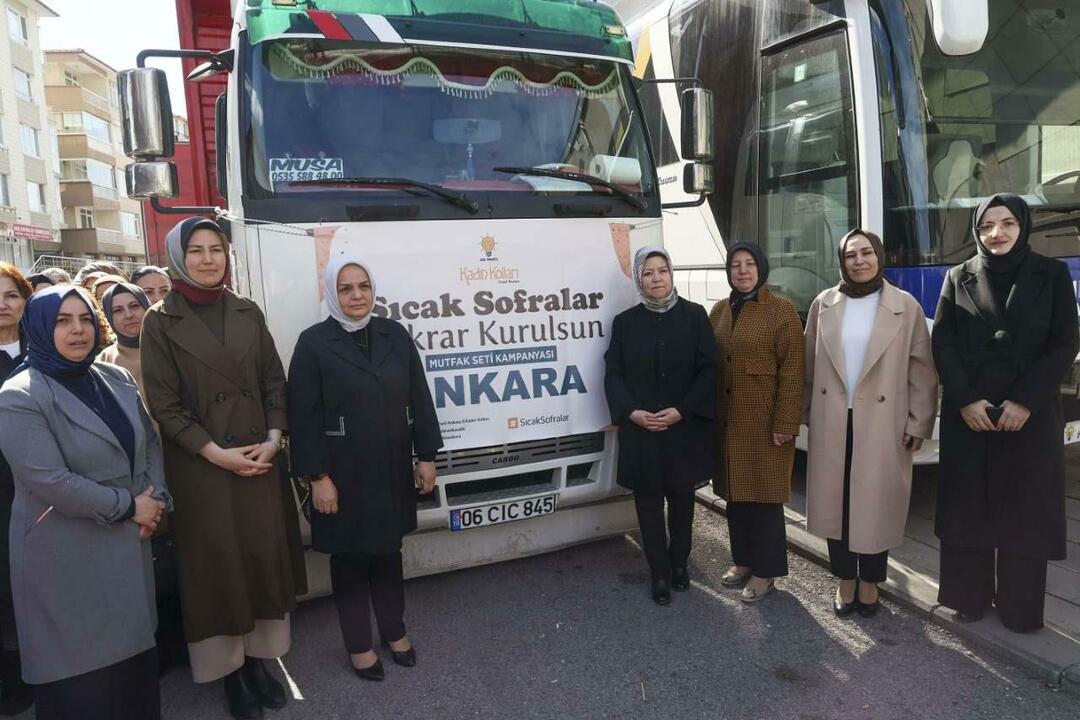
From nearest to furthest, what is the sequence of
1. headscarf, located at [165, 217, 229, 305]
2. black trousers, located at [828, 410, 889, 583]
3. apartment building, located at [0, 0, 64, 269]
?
1. headscarf, located at [165, 217, 229, 305]
2. black trousers, located at [828, 410, 889, 583]
3. apartment building, located at [0, 0, 64, 269]

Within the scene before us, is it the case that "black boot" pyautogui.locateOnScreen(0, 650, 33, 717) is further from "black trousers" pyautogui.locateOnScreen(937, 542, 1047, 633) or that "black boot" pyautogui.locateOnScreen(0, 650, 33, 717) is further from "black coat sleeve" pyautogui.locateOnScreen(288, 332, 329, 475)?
"black trousers" pyautogui.locateOnScreen(937, 542, 1047, 633)

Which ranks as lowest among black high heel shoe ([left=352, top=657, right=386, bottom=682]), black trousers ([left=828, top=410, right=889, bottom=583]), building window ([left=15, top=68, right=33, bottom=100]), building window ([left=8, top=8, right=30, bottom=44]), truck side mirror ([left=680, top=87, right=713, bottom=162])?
black high heel shoe ([left=352, top=657, right=386, bottom=682])

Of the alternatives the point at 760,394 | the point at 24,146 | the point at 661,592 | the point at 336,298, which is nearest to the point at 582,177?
the point at 760,394

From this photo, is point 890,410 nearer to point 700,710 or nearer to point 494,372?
point 700,710

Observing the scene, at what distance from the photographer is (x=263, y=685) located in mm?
3113

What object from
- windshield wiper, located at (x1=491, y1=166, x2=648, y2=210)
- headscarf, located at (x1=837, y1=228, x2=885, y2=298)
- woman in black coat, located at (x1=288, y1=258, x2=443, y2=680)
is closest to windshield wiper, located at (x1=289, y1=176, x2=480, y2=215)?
windshield wiper, located at (x1=491, y1=166, x2=648, y2=210)

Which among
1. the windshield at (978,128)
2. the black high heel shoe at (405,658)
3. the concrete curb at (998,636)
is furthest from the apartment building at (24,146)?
the concrete curb at (998,636)

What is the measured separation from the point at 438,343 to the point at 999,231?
7.97 feet

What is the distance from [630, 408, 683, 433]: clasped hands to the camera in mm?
3707

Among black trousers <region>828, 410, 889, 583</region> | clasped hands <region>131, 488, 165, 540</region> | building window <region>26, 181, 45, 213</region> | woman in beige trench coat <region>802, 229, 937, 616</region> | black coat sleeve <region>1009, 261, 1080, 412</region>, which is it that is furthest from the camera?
building window <region>26, 181, 45, 213</region>

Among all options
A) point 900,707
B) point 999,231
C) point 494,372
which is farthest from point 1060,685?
point 494,372

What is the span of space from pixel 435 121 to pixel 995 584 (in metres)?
3.40

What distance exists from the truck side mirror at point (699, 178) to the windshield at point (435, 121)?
0.43 meters

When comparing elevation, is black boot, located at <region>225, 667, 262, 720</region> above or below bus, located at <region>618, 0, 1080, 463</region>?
below
